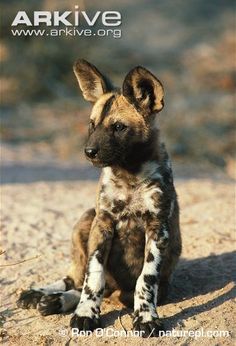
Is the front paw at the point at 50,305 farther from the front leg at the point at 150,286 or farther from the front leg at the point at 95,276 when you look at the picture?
the front leg at the point at 150,286

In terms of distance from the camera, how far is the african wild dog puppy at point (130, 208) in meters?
4.56

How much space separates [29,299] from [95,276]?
0.66 m

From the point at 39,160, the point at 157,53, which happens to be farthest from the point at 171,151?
the point at 157,53

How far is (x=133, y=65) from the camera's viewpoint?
1695 centimetres

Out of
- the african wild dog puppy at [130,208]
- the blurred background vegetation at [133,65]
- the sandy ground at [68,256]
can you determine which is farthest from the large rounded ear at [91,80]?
the blurred background vegetation at [133,65]

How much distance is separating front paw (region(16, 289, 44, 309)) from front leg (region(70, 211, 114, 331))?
50 cm

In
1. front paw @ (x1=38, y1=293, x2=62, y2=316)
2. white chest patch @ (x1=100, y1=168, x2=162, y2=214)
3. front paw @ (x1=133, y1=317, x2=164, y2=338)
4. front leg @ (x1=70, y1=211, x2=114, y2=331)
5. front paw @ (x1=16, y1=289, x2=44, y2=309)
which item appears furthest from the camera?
front paw @ (x1=16, y1=289, x2=44, y2=309)

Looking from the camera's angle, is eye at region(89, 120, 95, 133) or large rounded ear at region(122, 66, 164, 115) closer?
large rounded ear at region(122, 66, 164, 115)

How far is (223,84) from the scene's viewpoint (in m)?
15.6

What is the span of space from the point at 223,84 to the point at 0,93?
477 centimetres

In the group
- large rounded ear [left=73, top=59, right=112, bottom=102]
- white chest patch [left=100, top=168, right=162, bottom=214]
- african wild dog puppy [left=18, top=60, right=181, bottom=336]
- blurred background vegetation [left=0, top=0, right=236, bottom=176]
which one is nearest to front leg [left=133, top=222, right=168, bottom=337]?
african wild dog puppy [left=18, top=60, right=181, bottom=336]

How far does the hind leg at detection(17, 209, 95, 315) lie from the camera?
4.88 m

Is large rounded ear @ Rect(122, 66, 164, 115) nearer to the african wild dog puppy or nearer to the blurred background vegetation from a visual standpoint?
the african wild dog puppy

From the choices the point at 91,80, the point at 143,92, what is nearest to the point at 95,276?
the point at 143,92
